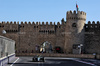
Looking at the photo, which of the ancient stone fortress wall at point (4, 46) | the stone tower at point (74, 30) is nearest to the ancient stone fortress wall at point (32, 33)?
the stone tower at point (74, 30)

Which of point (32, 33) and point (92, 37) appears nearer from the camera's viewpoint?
point (92, 37)

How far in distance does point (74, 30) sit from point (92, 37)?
4637 mm

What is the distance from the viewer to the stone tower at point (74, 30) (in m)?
49.1

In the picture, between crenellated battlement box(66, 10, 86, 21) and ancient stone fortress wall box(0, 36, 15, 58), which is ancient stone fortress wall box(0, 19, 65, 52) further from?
ancient stone fortress wall box(0, 36, 15, 58)

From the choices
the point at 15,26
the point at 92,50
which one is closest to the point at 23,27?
the point at 15,26

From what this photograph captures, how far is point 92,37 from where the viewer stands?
1992 inches

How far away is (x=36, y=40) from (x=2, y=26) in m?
8.76

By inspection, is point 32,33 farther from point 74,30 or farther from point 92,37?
point 92,37

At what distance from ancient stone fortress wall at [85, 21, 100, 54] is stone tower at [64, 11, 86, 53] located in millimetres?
1802

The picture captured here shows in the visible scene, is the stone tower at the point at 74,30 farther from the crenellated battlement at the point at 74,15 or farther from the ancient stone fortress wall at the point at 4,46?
the ancient stone fortress wall at the point at 4,46

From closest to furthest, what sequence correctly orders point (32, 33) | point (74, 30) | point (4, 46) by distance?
1. point (4, 46)
2. point (74, 30)
3. point (32, 33)

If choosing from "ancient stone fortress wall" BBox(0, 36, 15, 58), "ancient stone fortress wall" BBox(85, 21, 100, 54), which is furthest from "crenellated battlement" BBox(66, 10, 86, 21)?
"ancient stone fortress wall" BBox(0, 36, 15, 58)

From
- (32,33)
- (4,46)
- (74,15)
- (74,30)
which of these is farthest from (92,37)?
(4,46)

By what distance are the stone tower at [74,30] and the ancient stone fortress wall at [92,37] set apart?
5.91 ft
